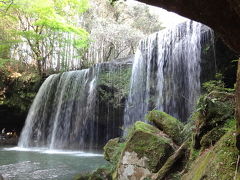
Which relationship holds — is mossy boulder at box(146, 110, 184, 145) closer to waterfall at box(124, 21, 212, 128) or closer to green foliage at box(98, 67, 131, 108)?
waterfall at box(124, 21, 212, 128)

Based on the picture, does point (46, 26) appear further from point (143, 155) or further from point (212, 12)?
point (212, 12)

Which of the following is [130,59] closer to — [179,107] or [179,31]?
[179,31]

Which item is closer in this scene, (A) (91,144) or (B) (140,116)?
(B) (140,116)

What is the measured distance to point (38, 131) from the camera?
1620cm

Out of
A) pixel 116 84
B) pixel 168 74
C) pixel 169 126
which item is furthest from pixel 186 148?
pixel 116 84

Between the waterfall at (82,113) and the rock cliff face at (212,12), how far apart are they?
35.8ft

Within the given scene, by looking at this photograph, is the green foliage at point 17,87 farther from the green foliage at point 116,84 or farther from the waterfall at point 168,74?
the waterfall at point 168,74

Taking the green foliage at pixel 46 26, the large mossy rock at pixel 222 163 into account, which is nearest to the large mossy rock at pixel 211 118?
the large mossy rock at pixel 222 163

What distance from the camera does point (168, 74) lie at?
38.4 ft

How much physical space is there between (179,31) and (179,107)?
3.33 m

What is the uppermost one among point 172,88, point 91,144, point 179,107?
point 172,88

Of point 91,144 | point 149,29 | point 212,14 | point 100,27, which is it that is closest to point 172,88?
point 91,144

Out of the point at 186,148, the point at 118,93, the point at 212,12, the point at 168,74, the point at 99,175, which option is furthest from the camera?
the point at 118,93

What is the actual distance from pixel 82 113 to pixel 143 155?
33.3ft
